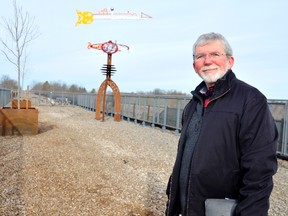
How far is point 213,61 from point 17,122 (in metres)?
10.0

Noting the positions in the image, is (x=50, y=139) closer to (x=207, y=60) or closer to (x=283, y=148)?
(x=283, y=148)

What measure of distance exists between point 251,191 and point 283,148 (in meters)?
8.55

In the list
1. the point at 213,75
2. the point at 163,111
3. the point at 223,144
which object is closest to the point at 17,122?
the point at 163,111

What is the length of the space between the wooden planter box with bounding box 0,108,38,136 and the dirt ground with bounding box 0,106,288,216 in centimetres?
62

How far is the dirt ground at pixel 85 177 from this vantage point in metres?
4.75

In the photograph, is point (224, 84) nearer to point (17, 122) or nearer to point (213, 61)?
point (213, 61)

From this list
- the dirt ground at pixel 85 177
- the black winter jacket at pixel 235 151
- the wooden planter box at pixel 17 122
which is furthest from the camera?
the wooden planter box at pixel 17 122

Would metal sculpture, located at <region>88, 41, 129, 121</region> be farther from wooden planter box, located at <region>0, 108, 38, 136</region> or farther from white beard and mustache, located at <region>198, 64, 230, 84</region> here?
white beard and mustache, located at <region>198, 64, 230, 84</region>

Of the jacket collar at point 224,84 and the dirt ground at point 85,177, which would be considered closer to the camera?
the jacket collar at point 224,84

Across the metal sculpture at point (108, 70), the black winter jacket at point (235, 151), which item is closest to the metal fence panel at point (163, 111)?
the metal sculpture at point (108, 70)

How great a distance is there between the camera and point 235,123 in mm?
2055

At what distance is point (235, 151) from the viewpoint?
2072mm

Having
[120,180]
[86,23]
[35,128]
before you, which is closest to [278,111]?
[120,180]

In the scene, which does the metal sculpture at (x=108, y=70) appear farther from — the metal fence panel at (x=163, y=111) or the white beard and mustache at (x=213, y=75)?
the white beard and mustache at (x=213, y=75)
